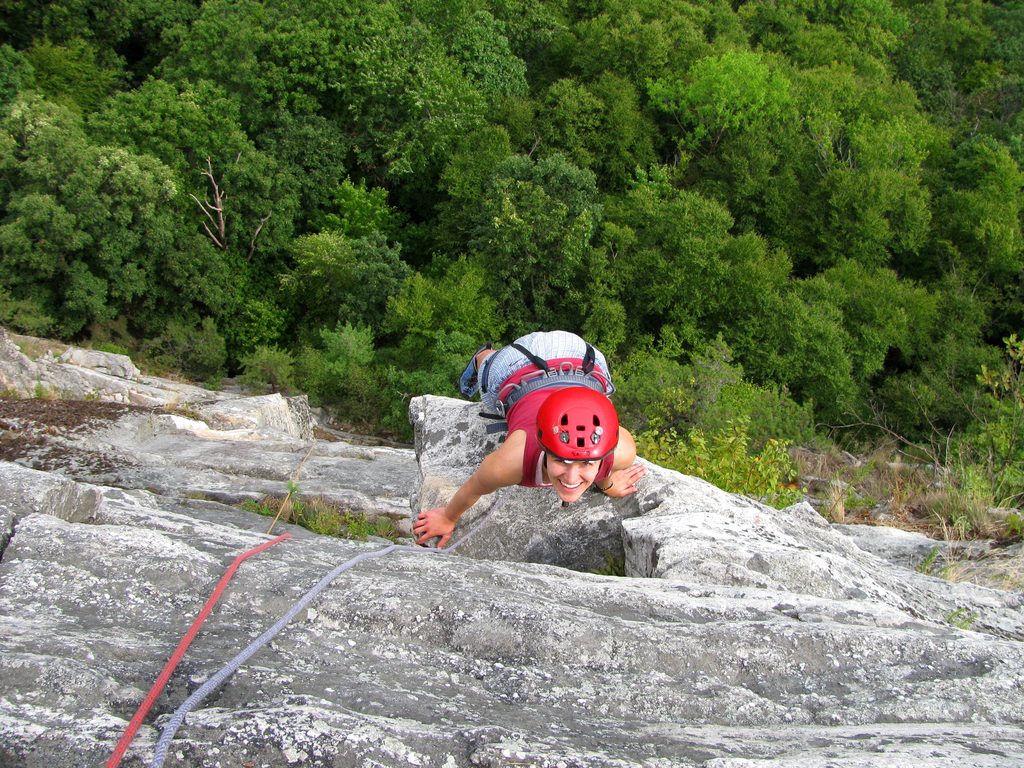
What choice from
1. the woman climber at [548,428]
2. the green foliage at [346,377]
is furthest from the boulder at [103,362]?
the woman climber at [548,428]

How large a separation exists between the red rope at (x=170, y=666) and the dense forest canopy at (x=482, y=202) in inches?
838

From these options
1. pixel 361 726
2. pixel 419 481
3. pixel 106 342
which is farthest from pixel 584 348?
pixel 106 342

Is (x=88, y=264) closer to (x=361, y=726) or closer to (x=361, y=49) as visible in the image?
(x=361, y=49)

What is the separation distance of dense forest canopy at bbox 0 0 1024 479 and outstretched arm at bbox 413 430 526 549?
19.7m

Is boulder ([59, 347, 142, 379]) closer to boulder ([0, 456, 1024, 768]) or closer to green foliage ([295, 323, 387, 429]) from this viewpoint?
green foliage ([295, 323, 387, 429])

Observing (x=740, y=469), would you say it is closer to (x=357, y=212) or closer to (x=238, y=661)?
(x=238, y=661)

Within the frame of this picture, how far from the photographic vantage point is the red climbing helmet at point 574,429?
400cm

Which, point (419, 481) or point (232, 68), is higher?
A: point (232, 68)

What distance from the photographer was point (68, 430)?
787 centimetres

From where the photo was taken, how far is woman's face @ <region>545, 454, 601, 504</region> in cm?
412

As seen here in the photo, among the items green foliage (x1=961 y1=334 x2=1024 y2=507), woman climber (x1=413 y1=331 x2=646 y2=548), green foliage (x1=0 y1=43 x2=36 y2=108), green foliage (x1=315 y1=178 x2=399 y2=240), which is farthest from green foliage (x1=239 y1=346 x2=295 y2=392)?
woman climber (x1=413 y1=331 x2=646 y2=548)

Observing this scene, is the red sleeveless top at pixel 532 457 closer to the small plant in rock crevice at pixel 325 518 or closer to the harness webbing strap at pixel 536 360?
the harness webbing strap at pixel 536 360

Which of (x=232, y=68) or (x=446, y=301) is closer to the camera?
(x=446, y=301)

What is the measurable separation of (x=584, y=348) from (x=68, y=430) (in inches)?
206
